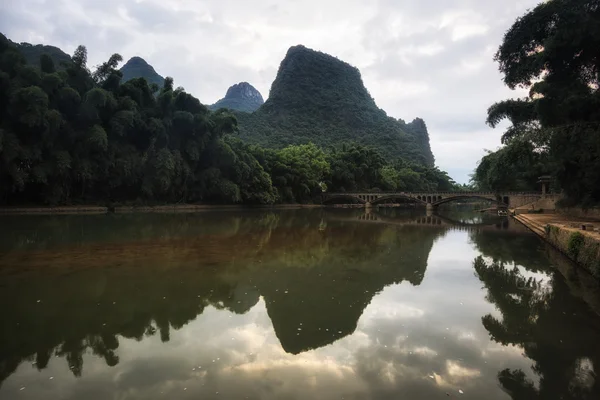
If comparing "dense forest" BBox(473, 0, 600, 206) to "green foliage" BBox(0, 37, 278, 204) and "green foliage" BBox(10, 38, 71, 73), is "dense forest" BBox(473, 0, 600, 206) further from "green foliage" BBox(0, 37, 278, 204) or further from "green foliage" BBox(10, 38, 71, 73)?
"green foliage" BBox(10, 38, 71, 73)

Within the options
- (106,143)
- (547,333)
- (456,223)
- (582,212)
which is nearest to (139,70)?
(106,143)

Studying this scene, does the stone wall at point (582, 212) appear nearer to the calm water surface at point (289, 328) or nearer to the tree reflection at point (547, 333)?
the calm water surface at point (289, 328)

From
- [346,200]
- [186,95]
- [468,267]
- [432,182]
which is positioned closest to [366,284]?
[468,267]

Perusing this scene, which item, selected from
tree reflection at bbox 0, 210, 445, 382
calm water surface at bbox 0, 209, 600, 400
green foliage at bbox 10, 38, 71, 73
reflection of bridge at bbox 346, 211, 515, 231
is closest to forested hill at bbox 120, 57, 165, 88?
green foliage at bbox 10, 38, 71, 73

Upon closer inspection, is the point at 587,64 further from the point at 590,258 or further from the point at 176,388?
the point at 176,388

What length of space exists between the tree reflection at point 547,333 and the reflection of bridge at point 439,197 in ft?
147

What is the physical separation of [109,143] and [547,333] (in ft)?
129

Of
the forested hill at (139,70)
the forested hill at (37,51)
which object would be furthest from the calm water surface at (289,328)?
the forested hill at (139,70)

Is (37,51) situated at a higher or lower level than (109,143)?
higher

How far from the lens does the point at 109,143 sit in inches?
1510

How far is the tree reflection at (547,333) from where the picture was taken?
16.4ft

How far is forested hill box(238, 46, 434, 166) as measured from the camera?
122 metres

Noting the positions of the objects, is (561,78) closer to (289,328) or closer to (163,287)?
(289,328)

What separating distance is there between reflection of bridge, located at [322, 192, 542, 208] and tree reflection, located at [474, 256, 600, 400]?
44.8 m
